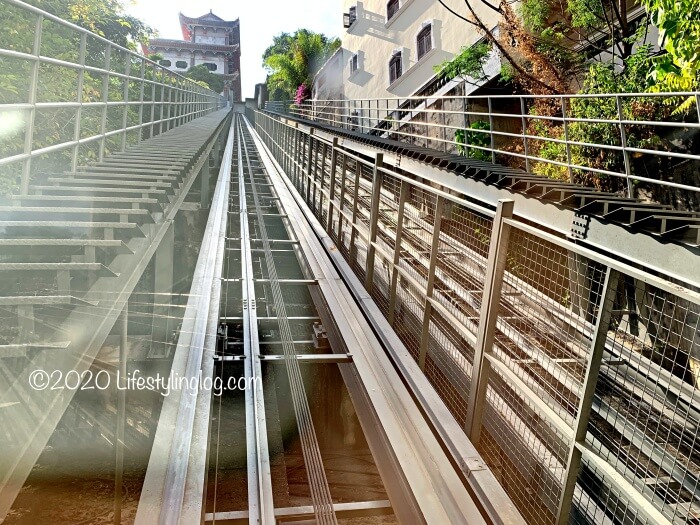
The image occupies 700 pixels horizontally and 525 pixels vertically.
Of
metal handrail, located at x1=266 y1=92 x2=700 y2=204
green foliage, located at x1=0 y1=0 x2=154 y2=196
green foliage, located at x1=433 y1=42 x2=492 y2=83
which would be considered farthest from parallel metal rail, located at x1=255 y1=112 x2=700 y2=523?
green foliage, located at x1=0 y1=0 x2=154 y2=196

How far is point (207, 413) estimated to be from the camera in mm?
3004

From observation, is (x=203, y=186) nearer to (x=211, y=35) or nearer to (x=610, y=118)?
(x=610, y=118)

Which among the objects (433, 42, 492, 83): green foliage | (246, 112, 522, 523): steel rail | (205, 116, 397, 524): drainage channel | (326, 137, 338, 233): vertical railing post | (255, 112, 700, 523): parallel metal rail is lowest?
(205, 116, 397, 524): drainage channel

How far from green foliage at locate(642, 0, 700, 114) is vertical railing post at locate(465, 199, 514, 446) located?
204 centimetres

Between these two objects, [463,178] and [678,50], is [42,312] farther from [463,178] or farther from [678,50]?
[678,50]

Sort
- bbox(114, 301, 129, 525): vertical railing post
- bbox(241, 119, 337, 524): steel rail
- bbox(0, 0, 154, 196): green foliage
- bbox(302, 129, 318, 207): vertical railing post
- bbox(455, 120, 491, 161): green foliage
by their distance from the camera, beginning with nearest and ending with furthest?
bbox(114, 301, 129, 525): vertical railing post
bbox(241, 119, 337, 524): steel rail
bbox(455, 120, 491, 161): green foliage
bbox(302, 129, 318, 207): vertical railing post
bbox(0, 0, 154, 196): green foliage

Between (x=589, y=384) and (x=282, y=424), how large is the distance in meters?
2.22

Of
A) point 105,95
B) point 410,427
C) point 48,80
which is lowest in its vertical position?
point 410,427

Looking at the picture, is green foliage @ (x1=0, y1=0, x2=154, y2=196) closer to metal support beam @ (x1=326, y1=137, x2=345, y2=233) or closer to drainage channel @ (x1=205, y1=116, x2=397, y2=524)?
metal support beam @ (x1=326, y1=137, x2=345, y2=233)

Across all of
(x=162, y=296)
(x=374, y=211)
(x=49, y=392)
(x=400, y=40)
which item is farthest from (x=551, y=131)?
(x=400, y=40)

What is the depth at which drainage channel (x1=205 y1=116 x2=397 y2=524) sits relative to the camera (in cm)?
264

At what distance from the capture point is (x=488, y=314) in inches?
108

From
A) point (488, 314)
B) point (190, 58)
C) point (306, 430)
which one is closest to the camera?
point (488, 314)

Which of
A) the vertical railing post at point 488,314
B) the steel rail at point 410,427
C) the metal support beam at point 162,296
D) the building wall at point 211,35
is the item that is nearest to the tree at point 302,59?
the metal support beam at point 162,296
